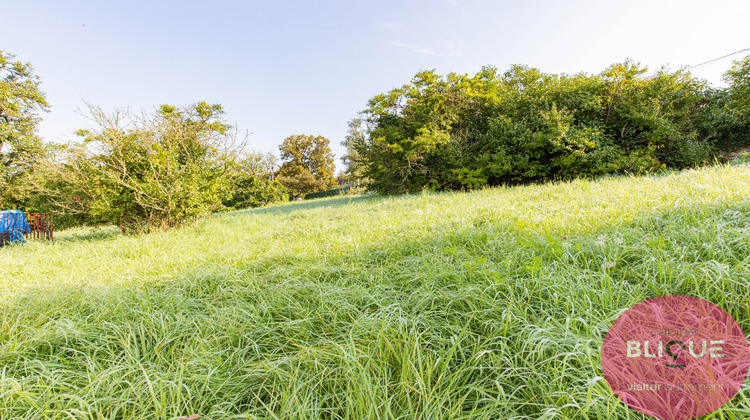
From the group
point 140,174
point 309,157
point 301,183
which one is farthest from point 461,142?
point 309,157

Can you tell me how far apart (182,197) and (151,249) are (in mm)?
2227

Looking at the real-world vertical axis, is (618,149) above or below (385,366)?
above

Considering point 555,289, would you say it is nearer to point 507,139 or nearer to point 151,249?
point 151,249

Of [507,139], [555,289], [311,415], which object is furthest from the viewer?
[507,139]

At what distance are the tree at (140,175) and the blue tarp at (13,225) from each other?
34.7 inches

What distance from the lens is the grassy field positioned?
3.55 feet

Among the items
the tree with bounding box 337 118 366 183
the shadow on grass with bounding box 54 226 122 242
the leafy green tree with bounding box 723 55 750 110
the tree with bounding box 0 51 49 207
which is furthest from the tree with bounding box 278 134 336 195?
the leafy green tree with bounding box 723 55 750 110

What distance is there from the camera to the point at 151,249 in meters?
3.99

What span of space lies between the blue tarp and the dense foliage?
9974 millimetres

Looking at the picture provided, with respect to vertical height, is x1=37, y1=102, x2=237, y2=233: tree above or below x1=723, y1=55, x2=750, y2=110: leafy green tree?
below

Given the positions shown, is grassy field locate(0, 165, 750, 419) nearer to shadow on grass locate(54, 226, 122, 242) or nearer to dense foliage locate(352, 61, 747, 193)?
shadow on grass locate(54, 226, 122, 242)

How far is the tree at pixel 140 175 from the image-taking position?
5191 mm

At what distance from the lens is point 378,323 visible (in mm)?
1516

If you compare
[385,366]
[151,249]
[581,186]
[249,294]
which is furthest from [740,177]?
[151,249]
